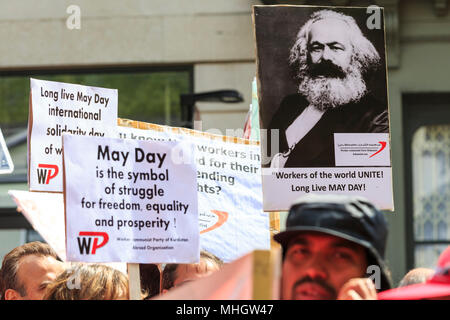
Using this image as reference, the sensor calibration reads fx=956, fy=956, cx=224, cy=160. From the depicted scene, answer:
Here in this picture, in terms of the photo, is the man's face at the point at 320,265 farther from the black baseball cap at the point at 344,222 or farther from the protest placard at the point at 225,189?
the protest placard at the point at 225,189

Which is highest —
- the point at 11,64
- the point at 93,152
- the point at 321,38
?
the point at 11,64

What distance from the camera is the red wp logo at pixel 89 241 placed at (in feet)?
10.5

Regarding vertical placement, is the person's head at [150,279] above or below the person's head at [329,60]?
below

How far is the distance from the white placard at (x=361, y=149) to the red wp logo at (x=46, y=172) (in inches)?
46.0

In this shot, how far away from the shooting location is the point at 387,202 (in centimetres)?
392

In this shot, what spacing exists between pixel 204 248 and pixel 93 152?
100cm

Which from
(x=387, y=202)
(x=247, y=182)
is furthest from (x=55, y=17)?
(x=387, y=202)

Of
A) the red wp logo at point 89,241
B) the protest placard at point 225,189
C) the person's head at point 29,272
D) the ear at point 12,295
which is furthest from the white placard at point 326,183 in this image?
the ear at point 12,295

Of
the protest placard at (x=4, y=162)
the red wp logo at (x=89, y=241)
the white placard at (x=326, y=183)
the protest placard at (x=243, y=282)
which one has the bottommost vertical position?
the protest placard at (x=243, y=282)

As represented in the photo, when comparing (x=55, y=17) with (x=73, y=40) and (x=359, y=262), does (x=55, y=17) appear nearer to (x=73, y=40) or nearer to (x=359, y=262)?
(x=73, y=40)

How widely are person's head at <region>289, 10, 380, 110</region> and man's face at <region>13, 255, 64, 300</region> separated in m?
1.27

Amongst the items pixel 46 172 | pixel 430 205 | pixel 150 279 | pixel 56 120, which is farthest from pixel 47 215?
pixel 430 205

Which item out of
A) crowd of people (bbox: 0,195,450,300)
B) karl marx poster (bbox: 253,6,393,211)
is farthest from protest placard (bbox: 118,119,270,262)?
crowd of people (bbox: 0,195,450,300)

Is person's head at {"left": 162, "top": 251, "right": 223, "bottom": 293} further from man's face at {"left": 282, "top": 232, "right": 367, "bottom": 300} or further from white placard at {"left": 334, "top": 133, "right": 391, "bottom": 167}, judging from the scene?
man's face at {"left": 282, "top": 232, "right": 367, "bottom": 300}
